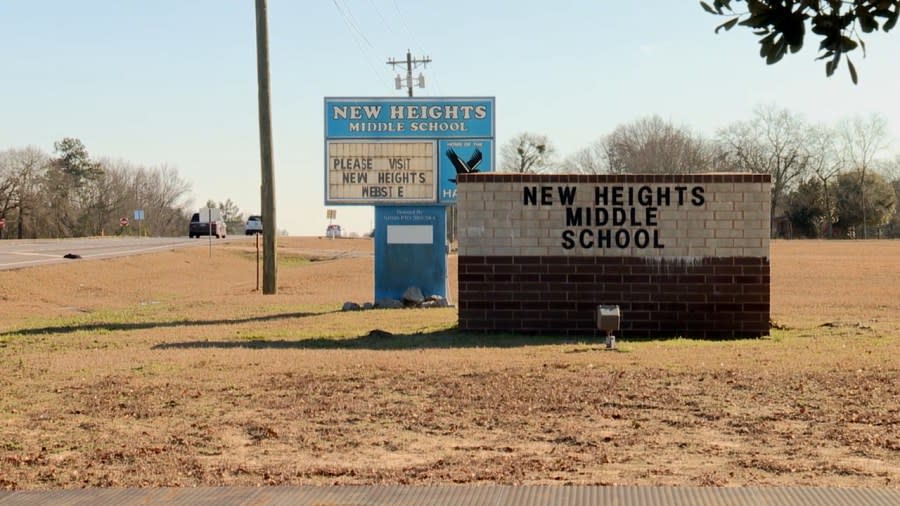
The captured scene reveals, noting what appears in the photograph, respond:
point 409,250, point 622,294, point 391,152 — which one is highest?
point 391,152

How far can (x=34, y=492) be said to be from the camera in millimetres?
7328

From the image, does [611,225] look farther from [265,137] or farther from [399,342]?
[265,137]

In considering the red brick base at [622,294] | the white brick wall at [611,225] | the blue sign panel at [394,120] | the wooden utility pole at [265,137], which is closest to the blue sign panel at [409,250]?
the blue sign panel at [394,120]

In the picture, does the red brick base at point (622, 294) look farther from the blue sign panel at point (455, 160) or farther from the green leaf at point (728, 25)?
the green leaf at point (728, 25)

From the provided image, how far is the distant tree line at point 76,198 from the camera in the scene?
94.4 meters

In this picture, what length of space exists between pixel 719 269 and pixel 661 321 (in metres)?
1.11

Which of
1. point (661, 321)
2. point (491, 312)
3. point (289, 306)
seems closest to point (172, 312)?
point (289, 306)

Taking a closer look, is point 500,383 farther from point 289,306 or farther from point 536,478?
point 289,306

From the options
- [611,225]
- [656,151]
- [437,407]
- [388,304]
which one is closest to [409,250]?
[388,304]

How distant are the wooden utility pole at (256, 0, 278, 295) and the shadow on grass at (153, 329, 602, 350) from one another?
34.7 ft

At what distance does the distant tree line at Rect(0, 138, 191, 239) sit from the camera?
9444 centimetres

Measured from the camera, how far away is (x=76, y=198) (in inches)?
4454

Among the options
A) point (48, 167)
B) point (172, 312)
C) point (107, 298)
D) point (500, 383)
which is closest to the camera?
point (500, 383)

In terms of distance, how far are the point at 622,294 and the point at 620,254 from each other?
574mm
